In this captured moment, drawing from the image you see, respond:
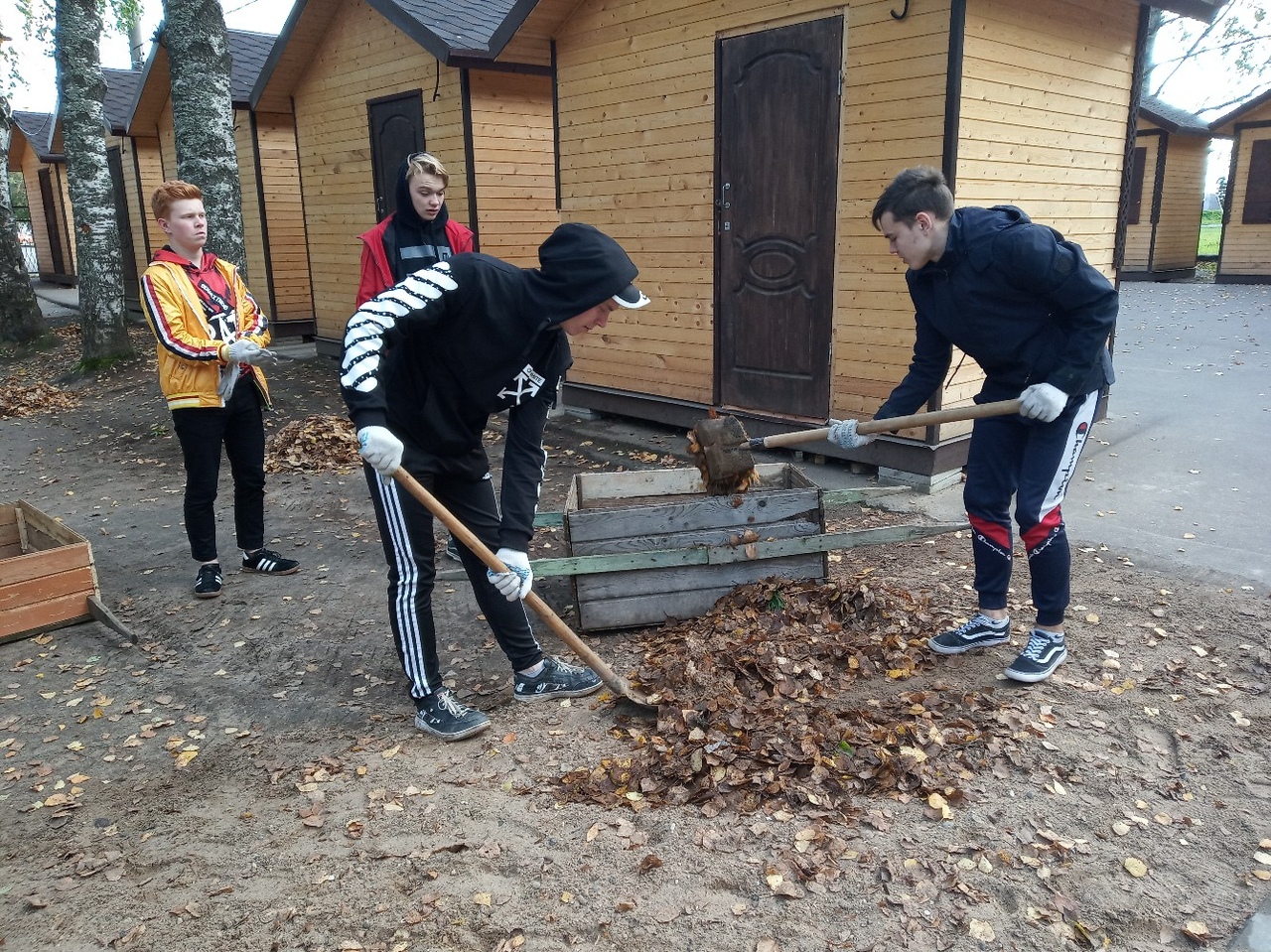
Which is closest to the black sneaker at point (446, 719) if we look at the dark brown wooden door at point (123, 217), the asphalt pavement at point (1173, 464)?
the asphalt pavement at point (1173, 464)

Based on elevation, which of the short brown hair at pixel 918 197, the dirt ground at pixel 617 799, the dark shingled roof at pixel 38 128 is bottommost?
the dirt ground at pixel 617 799

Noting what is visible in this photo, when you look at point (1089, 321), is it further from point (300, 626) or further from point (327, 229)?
point (327, 229)

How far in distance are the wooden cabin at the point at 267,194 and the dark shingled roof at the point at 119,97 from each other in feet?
4.02

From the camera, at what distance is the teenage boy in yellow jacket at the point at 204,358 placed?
4805 millimetres

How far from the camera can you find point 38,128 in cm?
2750

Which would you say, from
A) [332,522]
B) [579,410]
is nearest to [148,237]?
[579,410]

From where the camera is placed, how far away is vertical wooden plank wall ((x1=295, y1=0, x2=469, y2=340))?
1117 cm

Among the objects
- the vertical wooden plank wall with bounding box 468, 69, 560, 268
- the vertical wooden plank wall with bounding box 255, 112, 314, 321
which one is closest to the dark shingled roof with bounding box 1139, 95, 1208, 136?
the vertical wooden plank wall with bounding box 468, 69, 560, 268

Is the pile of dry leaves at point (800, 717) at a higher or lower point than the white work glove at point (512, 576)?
lower

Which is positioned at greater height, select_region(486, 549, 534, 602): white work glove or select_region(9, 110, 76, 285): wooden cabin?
select_region(9, 110, 76, 285): wooden cabin

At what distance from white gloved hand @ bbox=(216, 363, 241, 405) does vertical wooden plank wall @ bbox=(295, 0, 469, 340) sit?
6.63m

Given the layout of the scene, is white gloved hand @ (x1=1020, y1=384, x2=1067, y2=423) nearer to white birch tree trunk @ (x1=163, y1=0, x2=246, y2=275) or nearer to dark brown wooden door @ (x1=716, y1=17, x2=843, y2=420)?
dark brown wooden door @ (x1=716, y1=17, x2=843, y2=420)

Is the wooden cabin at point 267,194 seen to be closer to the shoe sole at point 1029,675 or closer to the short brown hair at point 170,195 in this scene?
the short brown hair at point 170,195

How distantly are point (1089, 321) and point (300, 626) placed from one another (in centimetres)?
396
